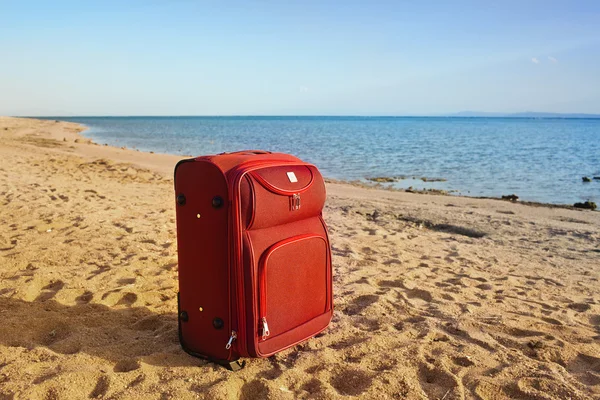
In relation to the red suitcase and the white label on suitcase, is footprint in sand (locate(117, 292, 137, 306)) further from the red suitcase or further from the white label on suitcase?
the white label on suitcase

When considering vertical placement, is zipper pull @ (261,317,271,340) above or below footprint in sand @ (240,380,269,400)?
above

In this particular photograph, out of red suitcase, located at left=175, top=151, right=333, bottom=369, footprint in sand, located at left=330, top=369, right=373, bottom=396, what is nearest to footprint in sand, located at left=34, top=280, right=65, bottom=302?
red suitcase, located at left=175, top=151, right=333, bottom=369

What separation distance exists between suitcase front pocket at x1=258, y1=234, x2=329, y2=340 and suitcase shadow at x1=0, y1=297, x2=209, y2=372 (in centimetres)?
49

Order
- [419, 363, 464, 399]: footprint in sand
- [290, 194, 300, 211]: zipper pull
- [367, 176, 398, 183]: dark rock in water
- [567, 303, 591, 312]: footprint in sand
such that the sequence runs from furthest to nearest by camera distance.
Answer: [367, 176, 398, 183]: dark rock in water, [567, 303, 591, 312]: footprint in sand, [290, 194, 300, 211]: zipper pull, [419, 363, 464, 399]: footprint in sand

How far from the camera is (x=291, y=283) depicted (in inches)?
112

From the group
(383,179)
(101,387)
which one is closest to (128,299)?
(101,387)

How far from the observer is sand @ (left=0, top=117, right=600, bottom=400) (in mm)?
2520

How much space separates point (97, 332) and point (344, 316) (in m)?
1.65

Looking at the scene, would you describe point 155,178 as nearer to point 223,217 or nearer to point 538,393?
point 223,217

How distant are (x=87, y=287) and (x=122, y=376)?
1.55 metres

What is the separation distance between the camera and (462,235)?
22.4 ft

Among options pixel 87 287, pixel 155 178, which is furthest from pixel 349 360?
pixel 155 178

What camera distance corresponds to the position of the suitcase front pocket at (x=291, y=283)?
2660 millimetres

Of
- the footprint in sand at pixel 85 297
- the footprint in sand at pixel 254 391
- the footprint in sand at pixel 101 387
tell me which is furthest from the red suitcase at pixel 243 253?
the footprint in sand at pixel 85 297
